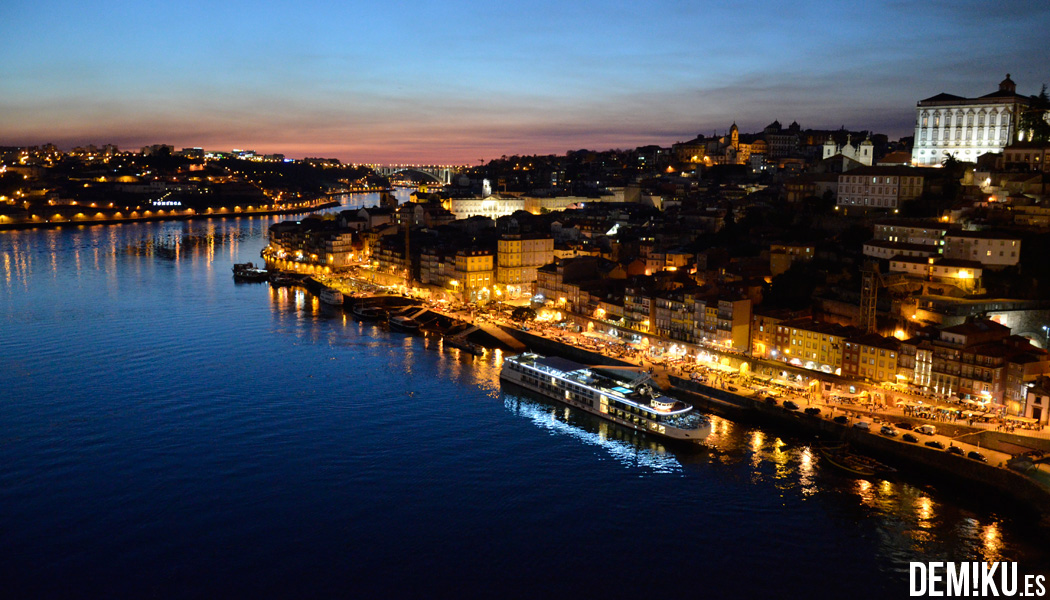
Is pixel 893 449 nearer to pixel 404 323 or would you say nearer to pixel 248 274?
pixel 404 323

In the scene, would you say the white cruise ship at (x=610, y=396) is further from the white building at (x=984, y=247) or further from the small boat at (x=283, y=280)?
the small boat at (x=283, y=280)

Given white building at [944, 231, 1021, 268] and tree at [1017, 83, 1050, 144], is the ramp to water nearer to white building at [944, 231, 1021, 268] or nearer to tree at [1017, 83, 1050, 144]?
white building at [944, 231, 1021, 268]

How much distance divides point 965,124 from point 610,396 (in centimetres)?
1744

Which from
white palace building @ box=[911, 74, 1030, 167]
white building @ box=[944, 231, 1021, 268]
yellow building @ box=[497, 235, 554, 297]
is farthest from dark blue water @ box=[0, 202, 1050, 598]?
white palace building @ box=[911, 74, 1030, 167]

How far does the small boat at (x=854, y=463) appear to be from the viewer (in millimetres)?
13320

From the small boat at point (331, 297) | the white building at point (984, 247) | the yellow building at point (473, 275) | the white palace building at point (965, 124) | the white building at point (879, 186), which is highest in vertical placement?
the white palace building at point (965, 124)

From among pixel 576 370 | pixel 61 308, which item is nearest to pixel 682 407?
pixel 576 370

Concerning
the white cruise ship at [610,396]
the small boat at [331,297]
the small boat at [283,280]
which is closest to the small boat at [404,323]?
the small boat at [331,297]

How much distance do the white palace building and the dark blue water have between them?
51.7ft

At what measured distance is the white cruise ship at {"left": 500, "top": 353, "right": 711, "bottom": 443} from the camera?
15.3 meters

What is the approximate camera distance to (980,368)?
14.9 meters

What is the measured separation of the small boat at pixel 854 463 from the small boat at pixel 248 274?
28.2m

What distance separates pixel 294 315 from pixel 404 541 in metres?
18.0

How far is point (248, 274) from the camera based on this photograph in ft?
118
